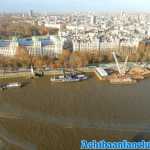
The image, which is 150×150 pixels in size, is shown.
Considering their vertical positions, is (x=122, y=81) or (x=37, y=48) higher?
(x=37, y=48)

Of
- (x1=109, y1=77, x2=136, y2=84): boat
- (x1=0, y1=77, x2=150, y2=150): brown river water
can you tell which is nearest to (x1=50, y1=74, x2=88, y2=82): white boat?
(x1=0, y1=77, x2=150, y2=150): brown river water

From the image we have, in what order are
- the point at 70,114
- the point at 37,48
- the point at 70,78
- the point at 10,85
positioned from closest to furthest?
the point at 70,114, the point at 10,85, the point at 70,78, the point at 37,48

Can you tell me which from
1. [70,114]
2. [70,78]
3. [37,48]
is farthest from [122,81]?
[37,48]

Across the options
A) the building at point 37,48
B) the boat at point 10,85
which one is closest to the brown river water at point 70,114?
the boat at point 10,85

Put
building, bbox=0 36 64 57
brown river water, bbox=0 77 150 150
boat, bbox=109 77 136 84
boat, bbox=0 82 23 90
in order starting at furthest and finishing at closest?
1. building, bbox=0 36 64 57
2. boat, bbox=109 77 136 84
3. boat, bbox=0 82 23 90
4. brown river water, bbox=0 77 150 150

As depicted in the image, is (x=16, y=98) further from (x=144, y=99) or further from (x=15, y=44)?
(x=15, y=44)

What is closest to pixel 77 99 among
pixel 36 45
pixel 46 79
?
pixel 46 79

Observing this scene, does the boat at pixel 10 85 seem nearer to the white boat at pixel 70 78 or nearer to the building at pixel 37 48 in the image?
the white boat at pixel 70 78

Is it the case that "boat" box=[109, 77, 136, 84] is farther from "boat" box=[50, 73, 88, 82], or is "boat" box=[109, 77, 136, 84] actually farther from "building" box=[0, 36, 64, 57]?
"building" box=[0, 36, 64, 57]

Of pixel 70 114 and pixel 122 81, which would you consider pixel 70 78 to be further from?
pixel 70 114
